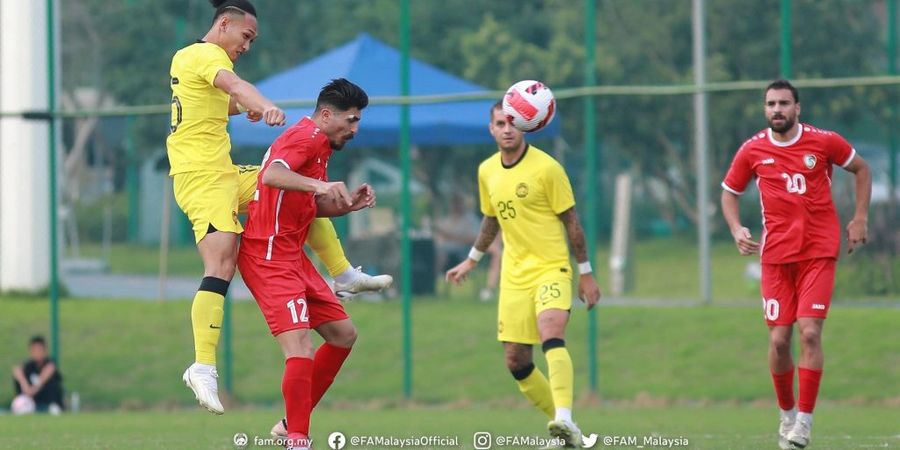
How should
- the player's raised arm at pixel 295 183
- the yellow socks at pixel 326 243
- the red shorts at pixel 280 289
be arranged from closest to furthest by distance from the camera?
the player's raised arm at pixel 295 183 < the red shorts at pixel 280 289 < the yellow socks at pixel 326 243

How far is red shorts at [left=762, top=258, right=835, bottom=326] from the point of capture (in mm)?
9062

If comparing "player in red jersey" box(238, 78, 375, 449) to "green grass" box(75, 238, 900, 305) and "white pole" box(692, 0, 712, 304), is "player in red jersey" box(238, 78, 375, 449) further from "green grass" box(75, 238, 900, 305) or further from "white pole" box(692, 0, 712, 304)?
"green grass" box(75, 238, 900, 305)

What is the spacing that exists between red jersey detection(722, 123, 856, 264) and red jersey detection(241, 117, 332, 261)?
3014 millimetres

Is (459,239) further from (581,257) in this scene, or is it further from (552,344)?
(552,344)

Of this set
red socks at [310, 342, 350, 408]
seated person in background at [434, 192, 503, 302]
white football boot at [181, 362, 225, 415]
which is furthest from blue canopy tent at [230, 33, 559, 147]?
white football boot at [181, 362, 225, 415]

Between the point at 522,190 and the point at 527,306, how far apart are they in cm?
75

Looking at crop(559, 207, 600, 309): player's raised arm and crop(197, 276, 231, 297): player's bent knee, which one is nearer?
crop(197, 276, 231, 297): player's bent knee

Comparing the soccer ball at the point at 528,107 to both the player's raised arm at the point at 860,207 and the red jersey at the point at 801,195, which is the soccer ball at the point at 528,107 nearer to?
the red jersey at the point at 801,195

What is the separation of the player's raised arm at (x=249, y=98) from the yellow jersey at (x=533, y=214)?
2171 millimetres

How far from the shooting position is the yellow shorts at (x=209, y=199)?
8109 mm

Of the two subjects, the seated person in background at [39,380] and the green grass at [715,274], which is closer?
the green grass at [715,274]

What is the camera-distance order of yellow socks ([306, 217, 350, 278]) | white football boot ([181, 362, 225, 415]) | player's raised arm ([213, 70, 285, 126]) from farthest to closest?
1. yellow socks ([306, 217, 350, 278])
2. white football boot ([181, 362, 225, 415])
3. player's raised arm ([213, 70, 285, 126])

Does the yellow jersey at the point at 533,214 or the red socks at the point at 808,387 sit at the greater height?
the yellow jersey at the point at 533,214

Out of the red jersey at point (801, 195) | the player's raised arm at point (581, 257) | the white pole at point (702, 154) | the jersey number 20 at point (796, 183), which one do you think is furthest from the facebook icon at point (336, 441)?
the white pole at point (702, 154)
